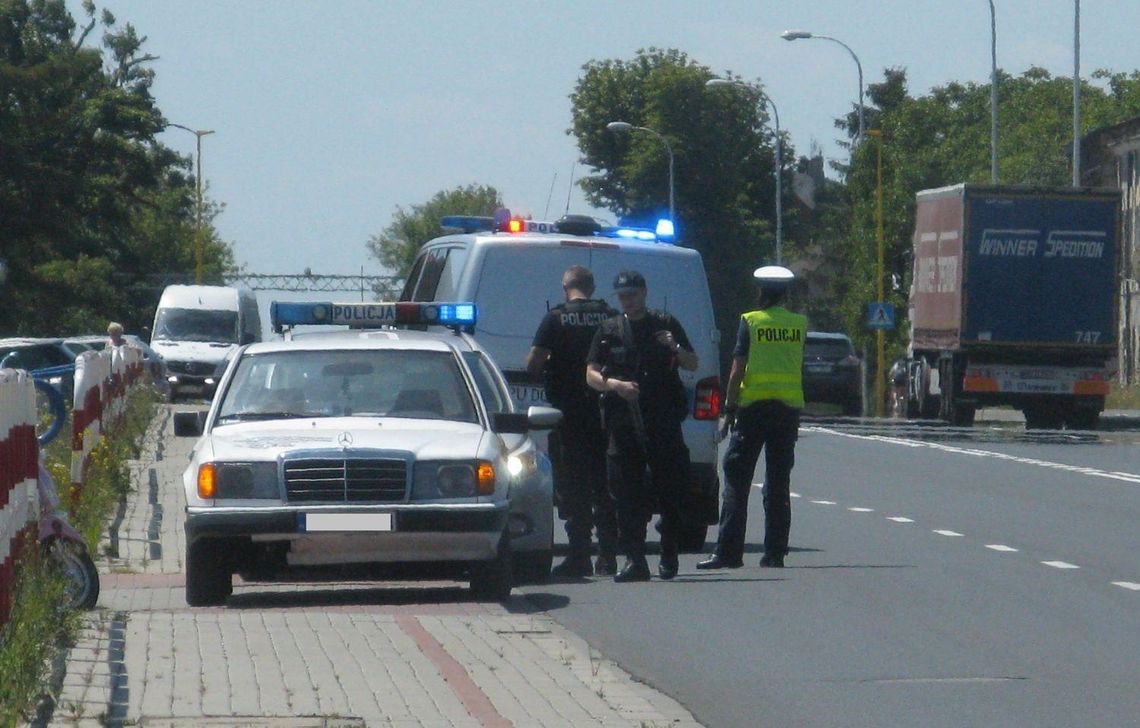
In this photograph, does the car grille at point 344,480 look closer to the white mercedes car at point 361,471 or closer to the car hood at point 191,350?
the white mercedes car at point 361,471

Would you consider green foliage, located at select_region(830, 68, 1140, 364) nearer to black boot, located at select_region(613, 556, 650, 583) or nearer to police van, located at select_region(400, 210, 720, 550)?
police van, located at select_region(400, 210, 720, 550)

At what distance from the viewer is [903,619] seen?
12.0 m

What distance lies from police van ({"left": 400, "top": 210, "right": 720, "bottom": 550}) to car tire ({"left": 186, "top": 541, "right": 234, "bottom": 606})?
359 cm

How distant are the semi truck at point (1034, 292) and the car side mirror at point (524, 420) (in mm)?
26438

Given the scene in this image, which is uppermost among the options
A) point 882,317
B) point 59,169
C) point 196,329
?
point 59,169

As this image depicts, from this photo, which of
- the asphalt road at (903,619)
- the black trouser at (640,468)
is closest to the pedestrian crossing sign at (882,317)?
the asphalt road at (903,619)

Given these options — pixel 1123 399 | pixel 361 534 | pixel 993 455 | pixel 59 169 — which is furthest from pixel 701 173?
pixel 361 534

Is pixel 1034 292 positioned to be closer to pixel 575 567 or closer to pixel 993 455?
pixel 993 455

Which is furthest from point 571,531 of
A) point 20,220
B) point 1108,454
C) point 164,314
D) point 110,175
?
point 110,175

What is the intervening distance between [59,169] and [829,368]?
2904 centimetres

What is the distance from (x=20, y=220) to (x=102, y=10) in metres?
37.9

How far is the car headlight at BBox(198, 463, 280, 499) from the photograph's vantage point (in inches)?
483

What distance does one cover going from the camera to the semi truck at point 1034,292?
3859 cm

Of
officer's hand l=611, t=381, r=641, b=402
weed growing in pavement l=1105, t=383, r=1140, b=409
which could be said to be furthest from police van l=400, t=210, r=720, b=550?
weed growing in pavement l=1105, t=383, r=1140, b=409
